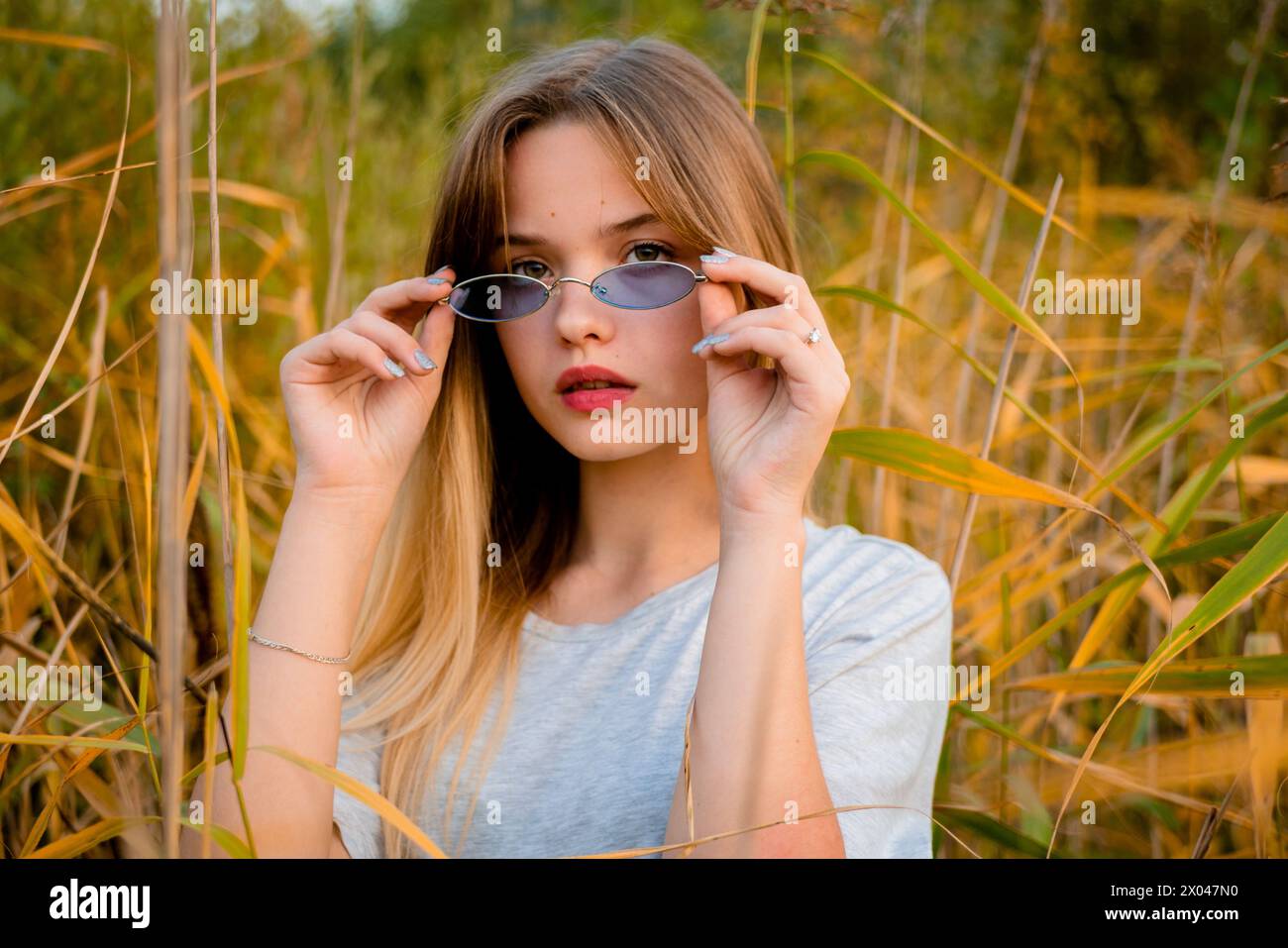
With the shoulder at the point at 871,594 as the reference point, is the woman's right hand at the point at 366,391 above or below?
above

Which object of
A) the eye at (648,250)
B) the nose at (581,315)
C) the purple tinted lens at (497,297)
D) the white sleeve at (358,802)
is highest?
the eye at (648,250)

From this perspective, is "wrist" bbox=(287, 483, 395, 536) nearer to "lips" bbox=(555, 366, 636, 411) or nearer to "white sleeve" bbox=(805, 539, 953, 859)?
"lips" bbox=(555, 366, 636, 411)

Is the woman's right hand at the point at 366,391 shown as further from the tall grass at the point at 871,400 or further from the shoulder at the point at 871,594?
the shoulder at the point at 871,594

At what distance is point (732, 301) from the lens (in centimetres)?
118

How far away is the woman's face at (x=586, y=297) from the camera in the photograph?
1241mm

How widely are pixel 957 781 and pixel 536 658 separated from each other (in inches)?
32.2

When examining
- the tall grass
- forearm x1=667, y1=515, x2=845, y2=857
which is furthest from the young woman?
the tall grass

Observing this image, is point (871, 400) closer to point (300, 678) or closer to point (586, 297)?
point (586, 297)

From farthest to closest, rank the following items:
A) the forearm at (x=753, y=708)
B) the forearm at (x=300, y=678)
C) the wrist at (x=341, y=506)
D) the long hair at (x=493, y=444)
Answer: the long hair at (x=493, y=444) < the wrist at (x=341, y=506) < the forearm at (x=300, y=678) < the forearm at (x=753, y=708)

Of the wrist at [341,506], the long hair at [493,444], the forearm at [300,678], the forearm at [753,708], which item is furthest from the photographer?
the long hair at [493,444]

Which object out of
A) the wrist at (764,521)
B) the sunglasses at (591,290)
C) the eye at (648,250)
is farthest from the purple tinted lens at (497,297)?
the wrist at (764,521)

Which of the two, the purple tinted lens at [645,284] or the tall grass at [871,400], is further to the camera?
the purple tinted lens at [645,284]

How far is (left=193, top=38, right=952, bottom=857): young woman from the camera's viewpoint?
1.03m

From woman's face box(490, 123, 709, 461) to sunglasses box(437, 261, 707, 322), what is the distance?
22 mm
